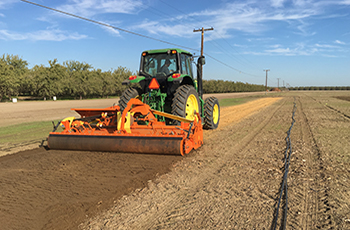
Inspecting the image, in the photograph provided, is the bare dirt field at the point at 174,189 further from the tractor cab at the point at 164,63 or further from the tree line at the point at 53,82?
the tree line at the point at 53,82

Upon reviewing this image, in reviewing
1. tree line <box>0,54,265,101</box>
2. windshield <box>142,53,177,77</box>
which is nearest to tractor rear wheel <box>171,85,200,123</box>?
windshield <box>142,53,177,77</box>

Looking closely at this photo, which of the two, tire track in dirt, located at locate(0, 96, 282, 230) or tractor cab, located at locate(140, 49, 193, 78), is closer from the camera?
tire track in dirt, located at locate(0, 96, 282, 230)

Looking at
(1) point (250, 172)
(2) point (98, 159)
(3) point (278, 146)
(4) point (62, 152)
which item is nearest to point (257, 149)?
(3) point (278, 146)

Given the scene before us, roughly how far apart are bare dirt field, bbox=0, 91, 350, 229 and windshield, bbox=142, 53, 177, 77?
246cm

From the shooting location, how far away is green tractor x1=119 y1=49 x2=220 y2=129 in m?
6.47

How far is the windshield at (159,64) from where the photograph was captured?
7.16 meters

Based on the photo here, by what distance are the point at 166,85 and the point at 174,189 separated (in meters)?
3.55

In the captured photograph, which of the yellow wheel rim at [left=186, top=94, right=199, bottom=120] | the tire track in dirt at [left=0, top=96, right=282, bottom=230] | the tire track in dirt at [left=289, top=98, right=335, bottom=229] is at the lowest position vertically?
the tire track in dirt at [left=0, top=96, right=282, bottom=230]

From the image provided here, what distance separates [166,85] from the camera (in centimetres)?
686

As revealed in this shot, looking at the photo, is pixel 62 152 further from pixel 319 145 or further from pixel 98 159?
pixel 319 145

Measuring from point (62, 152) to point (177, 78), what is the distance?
3.36 metres

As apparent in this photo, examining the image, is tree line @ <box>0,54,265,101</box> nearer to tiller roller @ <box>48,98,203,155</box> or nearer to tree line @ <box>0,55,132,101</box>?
tree line @ <box>0,55,132,101</box>

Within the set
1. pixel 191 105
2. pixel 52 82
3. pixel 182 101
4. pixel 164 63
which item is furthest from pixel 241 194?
pixel 52 82

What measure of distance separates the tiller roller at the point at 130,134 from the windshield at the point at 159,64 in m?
1.50
